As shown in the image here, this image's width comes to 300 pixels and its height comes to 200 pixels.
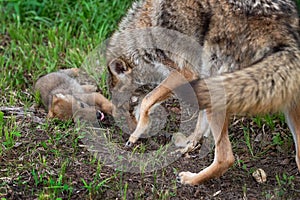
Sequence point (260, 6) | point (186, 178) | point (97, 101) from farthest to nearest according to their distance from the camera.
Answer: point (97, 101)
point (186, 178)
point (260, 6)

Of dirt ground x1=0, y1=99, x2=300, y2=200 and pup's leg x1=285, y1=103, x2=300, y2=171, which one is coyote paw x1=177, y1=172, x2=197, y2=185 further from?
pup's leg x1=285, y1=103, x2=300, y2=171

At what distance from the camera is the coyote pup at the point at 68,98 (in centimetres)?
635

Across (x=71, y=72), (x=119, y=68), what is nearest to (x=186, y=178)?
(x=119, y=68)

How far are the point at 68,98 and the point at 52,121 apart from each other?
1.13 feet

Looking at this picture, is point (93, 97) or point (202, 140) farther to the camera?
point (93, 97)

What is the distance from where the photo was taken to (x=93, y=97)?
6551 millimetres

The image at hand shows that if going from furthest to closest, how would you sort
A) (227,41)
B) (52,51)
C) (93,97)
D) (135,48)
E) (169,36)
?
(52,51)
(93,97)
(135,48)
(169,36)
(227,41)

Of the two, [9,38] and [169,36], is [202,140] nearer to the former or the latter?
[169,36]

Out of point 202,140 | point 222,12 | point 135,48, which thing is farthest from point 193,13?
point 202,140

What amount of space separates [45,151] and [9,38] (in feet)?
8.71

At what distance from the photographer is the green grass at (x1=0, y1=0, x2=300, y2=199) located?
518cm

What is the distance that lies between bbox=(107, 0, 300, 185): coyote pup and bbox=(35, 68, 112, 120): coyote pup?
502 mm

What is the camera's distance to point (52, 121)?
20.5ft

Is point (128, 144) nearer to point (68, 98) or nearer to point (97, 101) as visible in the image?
point (97, 101)
